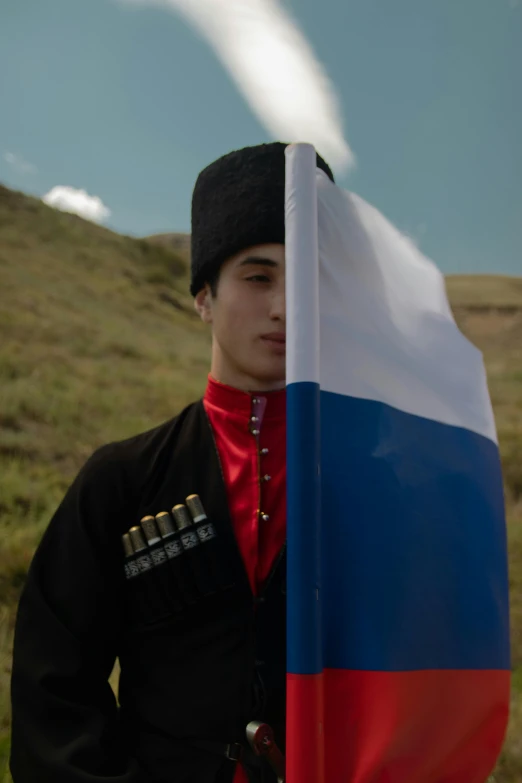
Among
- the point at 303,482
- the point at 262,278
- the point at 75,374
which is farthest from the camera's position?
the point at 75,374

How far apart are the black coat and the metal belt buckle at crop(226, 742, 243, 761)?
0.02 m

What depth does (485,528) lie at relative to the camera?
1716 millimetres

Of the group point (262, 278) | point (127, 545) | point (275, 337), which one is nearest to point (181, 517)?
point (127, 545)

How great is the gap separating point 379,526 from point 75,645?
2.61ft

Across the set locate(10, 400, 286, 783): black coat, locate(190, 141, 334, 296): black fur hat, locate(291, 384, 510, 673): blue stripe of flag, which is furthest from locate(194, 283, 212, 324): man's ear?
locate(291, 384, 510, 673): blue stripe of flag

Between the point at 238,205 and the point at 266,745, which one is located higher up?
the point at 238,205

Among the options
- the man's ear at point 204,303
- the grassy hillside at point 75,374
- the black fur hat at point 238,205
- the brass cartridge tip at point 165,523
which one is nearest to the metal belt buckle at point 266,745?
the brass cartridge tip at point 165,523

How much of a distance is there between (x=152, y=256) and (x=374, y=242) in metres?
33.2

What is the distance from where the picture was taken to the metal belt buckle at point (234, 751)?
161 cm

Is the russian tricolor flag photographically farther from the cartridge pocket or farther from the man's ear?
the man's ear

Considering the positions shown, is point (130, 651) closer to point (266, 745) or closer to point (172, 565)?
point (172, 565)

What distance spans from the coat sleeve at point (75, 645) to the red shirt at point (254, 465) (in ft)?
0.98

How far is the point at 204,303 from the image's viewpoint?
209 centimetres

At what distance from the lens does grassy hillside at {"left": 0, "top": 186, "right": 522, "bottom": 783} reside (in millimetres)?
4980
